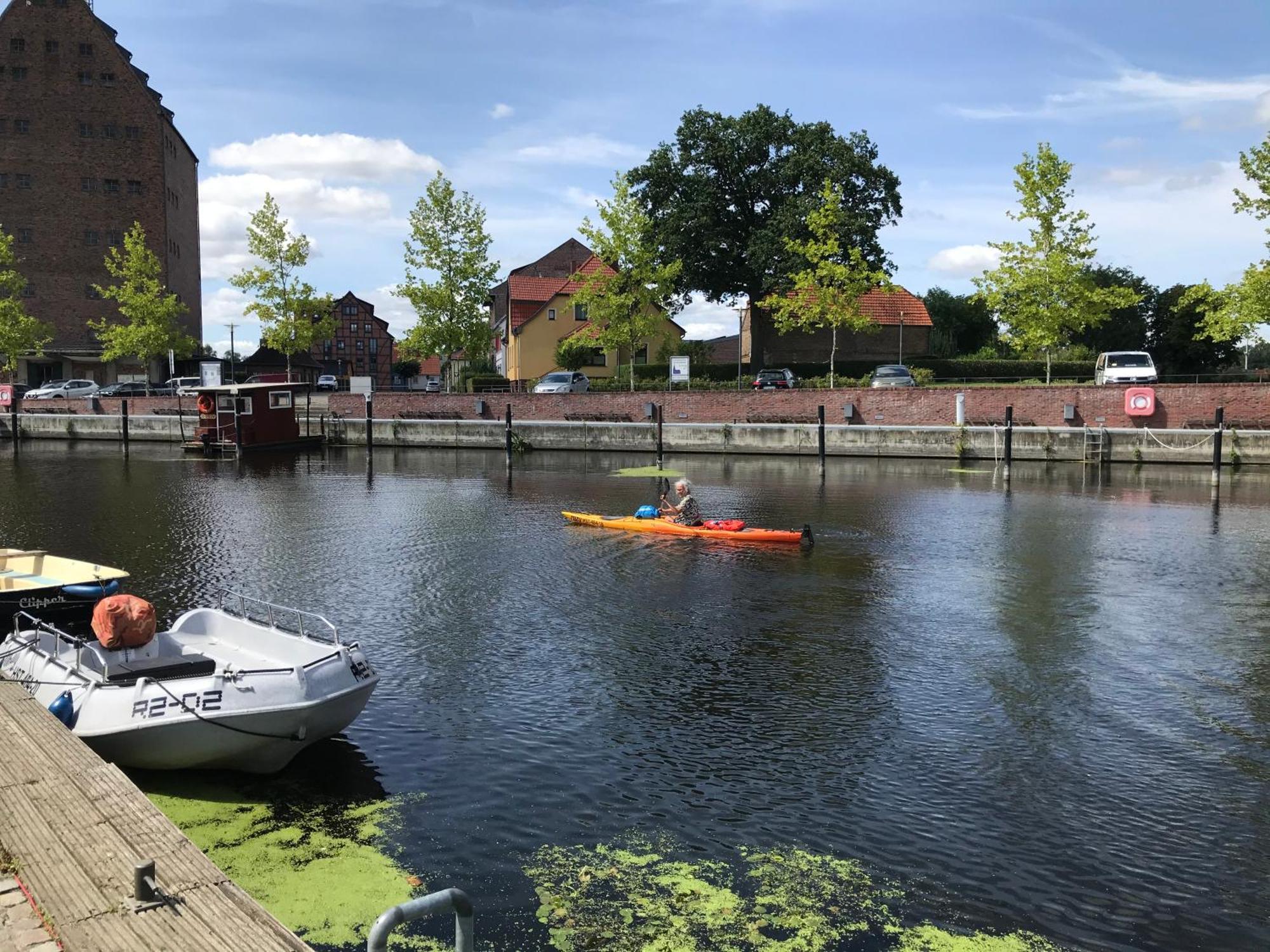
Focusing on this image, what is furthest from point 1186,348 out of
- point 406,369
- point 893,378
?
point 406,369

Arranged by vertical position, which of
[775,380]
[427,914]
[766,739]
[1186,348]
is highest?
[1186,348]

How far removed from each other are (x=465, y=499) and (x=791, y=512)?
1029 centimetres

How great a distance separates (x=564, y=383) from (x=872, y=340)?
27.2m

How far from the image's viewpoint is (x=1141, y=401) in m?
43.6

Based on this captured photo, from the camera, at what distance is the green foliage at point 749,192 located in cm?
6184

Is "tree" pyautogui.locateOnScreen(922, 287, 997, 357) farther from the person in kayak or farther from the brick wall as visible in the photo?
the person in kayak

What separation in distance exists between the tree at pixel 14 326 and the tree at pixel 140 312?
141 inches

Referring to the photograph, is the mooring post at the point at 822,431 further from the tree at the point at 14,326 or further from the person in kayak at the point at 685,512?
the tree at the point at 14,326

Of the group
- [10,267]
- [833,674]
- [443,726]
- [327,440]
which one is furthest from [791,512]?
[10,267]

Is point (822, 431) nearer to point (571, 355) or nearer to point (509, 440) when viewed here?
point (509, 440)

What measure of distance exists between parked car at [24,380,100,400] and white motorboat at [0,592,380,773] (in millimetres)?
57135

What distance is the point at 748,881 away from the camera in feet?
28.2

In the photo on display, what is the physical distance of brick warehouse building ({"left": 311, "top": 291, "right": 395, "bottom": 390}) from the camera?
164625 mm

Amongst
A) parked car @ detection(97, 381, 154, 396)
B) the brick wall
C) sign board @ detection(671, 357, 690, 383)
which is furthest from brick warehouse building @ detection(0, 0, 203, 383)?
sign board @ detection(671, 357, 690, 383)
